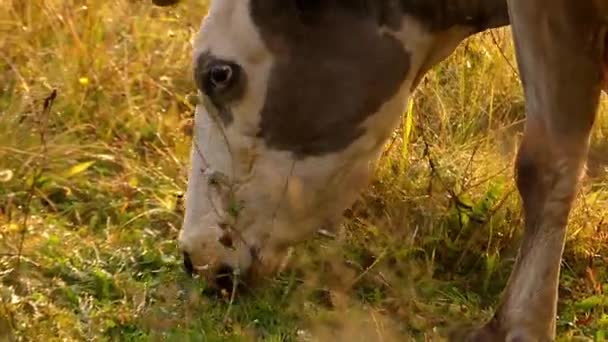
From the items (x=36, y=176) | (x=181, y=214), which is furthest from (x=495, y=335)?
(x=36, y=176)

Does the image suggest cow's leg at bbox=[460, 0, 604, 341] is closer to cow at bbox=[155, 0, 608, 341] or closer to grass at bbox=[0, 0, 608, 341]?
cow at bbox=[155, 0, 608, 341]

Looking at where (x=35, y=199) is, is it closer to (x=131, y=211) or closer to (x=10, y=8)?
(x=131, y=211)

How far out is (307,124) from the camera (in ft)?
10.0

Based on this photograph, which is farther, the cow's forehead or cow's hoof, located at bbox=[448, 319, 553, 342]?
the cow's forehead

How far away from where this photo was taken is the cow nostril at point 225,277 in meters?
3.15

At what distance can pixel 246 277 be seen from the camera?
3.18 meters

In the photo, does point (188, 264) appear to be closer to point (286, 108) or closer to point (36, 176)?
point (286, 108)

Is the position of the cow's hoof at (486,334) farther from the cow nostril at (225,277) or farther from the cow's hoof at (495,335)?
the cow nostril at (225,277)

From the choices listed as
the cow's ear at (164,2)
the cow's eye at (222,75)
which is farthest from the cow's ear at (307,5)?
the cow's ear at (164,2)

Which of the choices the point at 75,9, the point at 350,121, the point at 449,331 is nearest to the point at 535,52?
the point at 350,121

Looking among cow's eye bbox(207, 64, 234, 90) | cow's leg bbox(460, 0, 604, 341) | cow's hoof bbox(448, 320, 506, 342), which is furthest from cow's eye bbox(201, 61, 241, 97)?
cow's hoof bbox(448, 320, 506, 342)

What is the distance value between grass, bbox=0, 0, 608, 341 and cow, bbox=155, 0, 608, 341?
17 cm

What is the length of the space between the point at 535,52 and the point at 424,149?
106 cm

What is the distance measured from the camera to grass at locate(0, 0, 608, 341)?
123 inches
